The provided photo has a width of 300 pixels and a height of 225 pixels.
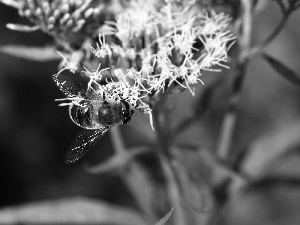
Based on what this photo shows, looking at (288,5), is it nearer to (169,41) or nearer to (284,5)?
(284,5)

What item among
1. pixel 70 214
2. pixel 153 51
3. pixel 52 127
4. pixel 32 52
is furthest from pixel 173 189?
pixel 52 127

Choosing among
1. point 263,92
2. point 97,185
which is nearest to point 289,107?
point 263,92

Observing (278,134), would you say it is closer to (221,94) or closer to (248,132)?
(221,94)

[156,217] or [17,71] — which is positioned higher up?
[17,71]

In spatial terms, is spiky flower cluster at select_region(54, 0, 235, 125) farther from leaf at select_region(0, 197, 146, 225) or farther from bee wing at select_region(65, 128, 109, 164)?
leaf at select_region(0, 197, 146, 225)

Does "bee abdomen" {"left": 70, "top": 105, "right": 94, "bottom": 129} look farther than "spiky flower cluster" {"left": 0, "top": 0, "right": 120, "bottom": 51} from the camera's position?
No

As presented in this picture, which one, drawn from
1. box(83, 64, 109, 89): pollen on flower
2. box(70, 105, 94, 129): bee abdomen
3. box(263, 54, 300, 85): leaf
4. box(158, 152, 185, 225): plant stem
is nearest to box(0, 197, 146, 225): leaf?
box(158, 152, 185, 225): plant stem

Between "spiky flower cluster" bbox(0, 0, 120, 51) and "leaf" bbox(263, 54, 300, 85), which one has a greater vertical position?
"spiky flower cluster" bbox(0, 0, 120, 51)
